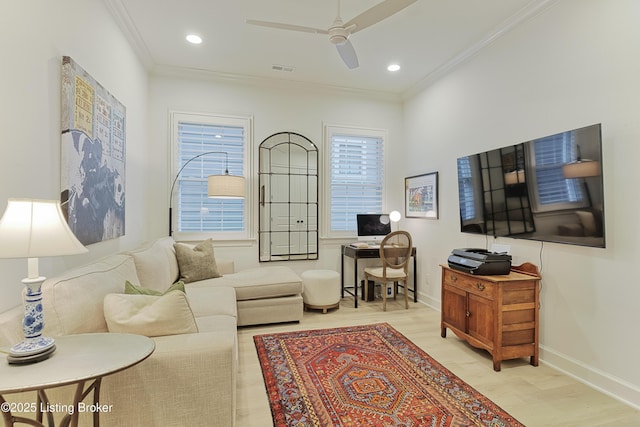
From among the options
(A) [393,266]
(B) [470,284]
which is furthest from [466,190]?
(A) [393,266]

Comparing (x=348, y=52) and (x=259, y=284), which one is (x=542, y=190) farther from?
(x=259, y=284)

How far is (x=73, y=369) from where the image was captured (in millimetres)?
1066

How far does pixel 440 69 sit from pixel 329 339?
3414 millimetres

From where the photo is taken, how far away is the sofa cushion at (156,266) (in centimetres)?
250

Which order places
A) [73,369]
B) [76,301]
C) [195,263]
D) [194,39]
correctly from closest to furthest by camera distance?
[73,369] < [76,301] < [194,39] < [195,263]

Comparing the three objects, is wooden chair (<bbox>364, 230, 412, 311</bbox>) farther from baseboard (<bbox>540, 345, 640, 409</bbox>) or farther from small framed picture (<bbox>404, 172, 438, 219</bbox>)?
baseboard (<bbox>540, 345, 640, 409</bbox>)

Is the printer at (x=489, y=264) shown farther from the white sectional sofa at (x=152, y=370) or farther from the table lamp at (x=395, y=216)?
the white sectional sofa at (x=152, y=370)

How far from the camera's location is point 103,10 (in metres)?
2.58

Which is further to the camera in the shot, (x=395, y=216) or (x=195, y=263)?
(x=395, y=216)

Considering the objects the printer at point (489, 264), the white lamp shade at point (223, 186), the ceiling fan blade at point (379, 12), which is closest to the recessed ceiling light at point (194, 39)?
the white lamp shade at point (223, 186)

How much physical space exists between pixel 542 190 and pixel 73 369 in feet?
10.1

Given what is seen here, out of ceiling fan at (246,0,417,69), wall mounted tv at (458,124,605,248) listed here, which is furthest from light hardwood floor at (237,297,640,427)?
ceiling fan at (246,0,417,69)

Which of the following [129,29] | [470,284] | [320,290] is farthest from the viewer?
[320,290]

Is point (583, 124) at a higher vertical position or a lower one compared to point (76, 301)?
higher
